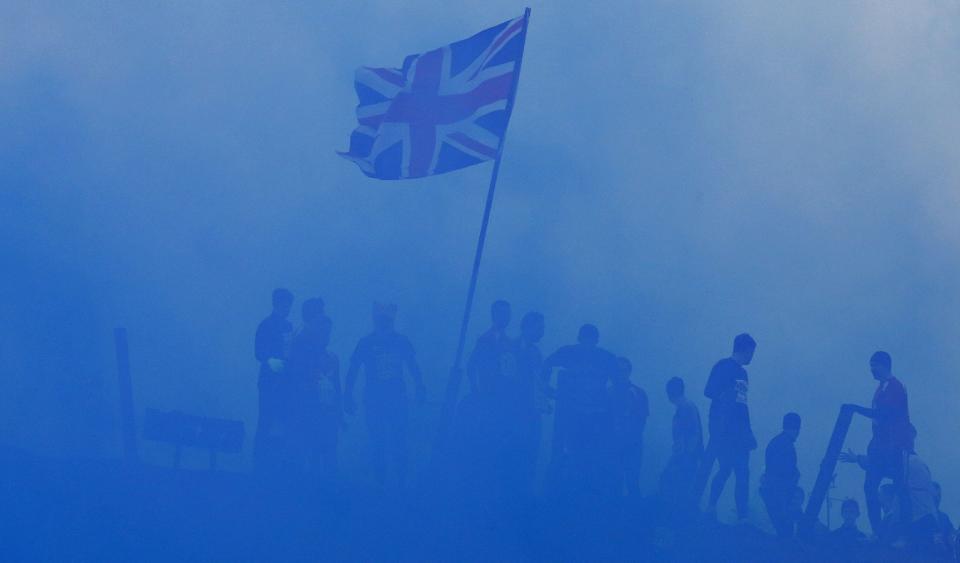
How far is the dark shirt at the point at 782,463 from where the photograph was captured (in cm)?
1059

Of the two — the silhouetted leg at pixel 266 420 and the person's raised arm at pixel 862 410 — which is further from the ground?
the person's raised arm at pixel 862 410

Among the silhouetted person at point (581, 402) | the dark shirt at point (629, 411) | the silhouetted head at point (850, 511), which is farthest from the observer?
the silhouetted head at point (850, 511)

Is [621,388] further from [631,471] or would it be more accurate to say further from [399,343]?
[399,343]

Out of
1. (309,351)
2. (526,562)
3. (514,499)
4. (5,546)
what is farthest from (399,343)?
(5,546)

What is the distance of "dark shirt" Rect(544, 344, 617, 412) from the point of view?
10.3 m

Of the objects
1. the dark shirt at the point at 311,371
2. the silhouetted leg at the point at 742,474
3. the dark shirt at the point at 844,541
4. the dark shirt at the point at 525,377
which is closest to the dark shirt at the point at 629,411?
the dark shirt at the point at 525,377

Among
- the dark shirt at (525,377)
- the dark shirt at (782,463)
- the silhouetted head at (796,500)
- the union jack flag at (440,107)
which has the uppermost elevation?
the union jack flag at (440,107)

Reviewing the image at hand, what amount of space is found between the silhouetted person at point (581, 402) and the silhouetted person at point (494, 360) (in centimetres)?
39

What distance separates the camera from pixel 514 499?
30.5 feet

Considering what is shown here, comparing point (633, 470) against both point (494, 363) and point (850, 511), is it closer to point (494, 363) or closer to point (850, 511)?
point (494, 363)

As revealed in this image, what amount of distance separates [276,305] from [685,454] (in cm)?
406

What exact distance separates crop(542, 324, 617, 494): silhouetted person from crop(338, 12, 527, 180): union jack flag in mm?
2035

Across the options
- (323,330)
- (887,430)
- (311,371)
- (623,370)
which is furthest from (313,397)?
(887,430)

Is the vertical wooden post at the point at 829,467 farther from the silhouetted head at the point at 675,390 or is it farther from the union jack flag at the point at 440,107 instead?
the union jack flag at the point at 440,107
